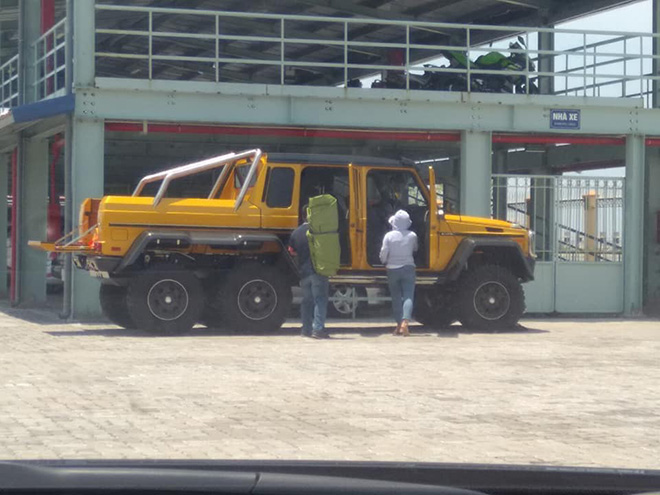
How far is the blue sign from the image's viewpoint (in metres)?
18.1

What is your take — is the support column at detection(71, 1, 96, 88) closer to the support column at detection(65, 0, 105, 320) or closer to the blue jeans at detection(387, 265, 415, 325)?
the support column at detection(65, 0, 105, 320)

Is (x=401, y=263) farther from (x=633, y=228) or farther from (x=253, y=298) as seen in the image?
(x=633, y=228)

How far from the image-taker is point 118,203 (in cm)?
1411

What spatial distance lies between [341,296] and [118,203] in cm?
420

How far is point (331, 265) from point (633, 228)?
258 inches

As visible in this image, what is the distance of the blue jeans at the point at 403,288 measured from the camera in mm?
14578

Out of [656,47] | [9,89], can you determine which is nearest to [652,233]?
[656,47]

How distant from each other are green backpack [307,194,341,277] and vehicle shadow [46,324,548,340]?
3.28 feet

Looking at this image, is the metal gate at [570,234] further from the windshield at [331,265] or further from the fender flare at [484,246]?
the fender flare at [484,246]

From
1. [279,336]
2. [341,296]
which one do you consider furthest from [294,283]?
[341,296]

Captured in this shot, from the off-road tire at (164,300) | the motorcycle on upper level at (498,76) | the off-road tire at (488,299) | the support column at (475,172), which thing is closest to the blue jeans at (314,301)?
the off-road tire at (164,300)

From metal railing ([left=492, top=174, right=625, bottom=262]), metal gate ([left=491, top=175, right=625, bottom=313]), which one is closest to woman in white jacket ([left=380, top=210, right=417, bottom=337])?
metal gate ([left=491, top=175, right=625, bottom=313])

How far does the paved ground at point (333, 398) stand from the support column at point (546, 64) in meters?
10.7

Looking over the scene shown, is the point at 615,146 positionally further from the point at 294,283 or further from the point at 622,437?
the point at 622,437
